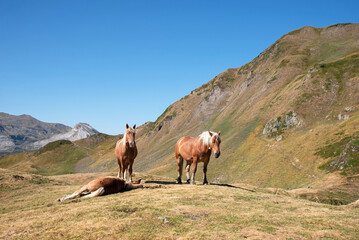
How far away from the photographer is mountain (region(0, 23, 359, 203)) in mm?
46344

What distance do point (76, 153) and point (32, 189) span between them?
7188 inches

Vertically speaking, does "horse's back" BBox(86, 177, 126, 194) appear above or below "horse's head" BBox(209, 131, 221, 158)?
below

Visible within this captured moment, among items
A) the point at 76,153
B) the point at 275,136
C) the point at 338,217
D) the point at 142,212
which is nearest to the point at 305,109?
the point at 275,136

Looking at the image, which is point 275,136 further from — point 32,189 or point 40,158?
point 40,158

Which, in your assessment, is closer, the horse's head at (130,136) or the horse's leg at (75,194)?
the horse's leg at (75,194)

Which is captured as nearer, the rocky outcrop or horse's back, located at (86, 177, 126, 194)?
horse's back, located at (86, 177, 126, 194)

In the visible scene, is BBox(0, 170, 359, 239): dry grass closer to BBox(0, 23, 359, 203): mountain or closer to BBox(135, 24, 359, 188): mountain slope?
BBox(0, 23, 359, 203): mountain

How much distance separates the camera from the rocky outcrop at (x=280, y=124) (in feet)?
220

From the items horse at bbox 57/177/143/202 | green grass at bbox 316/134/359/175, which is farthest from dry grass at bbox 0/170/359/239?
green grass at bbox 316/134/359/175

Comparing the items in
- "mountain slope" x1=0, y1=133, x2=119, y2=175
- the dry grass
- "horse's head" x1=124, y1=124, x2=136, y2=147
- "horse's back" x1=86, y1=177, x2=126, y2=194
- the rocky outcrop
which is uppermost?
the rocky outcrop

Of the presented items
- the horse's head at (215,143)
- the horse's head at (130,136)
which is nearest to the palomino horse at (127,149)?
the horse's head at (130,136)

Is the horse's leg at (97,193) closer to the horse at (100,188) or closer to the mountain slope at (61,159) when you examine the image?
the horse at (100,188)

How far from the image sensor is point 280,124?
69438mm

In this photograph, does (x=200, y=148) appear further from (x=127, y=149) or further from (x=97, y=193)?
(x=97, y=193)
